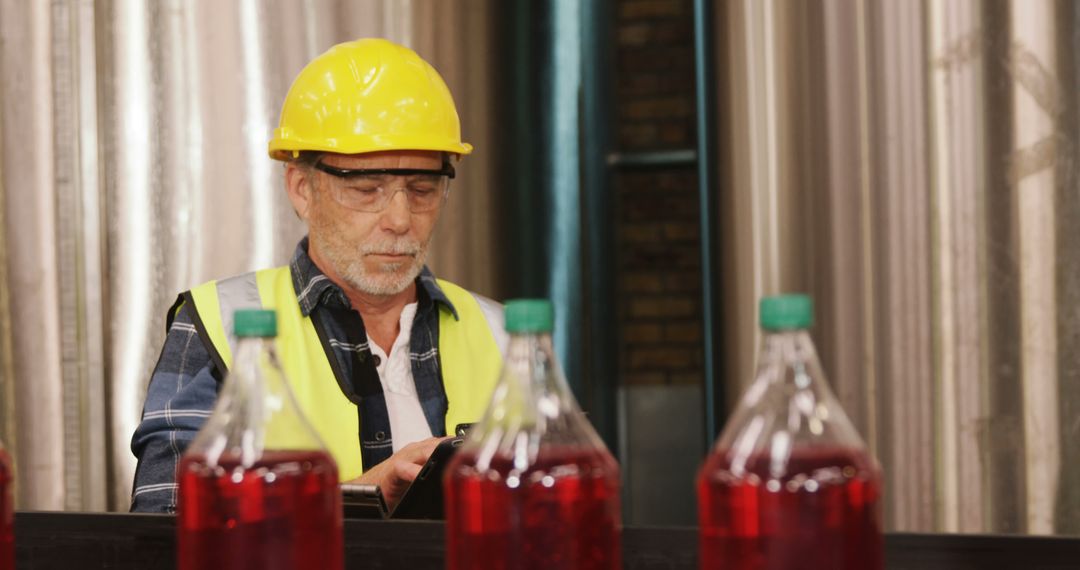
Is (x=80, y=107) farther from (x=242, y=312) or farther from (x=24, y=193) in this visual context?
(x=242, y=312)

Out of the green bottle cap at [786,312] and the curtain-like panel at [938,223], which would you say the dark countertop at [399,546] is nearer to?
the green bottle cap at [786,312]

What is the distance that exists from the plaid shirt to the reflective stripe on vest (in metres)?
0.02

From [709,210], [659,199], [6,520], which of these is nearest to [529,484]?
[6,520]

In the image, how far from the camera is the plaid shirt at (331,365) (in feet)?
5.41

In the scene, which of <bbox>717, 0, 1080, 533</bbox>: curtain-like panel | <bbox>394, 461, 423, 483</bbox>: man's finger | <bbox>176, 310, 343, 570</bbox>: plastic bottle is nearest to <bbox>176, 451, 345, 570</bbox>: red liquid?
<bbox>176, 310, 343, 570</bbox>: plastic bottle

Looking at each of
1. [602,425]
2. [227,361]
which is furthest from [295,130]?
[602,425]

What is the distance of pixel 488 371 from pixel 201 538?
1.17 metres

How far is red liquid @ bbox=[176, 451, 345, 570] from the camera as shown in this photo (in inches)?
30.2

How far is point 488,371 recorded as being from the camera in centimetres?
194

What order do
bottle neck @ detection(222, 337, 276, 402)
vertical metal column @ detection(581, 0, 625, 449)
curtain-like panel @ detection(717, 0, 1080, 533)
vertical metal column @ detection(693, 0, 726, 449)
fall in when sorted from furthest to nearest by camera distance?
vertical metal column @ detection(581, 0, 625, 449) → vertical metal column @ detection(693, 0, 726, 449) → curtain-like panel @ detection(717, 0, 1080, 533) → bottle neck @ detection(222, 337, 276, 402)

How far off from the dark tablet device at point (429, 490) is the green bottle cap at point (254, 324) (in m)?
0.46

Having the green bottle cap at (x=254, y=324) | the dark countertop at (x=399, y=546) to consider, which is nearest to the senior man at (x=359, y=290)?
the dark countertop at (x=399, y=546)

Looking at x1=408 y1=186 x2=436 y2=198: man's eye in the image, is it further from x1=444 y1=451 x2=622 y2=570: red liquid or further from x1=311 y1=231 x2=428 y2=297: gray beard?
x1=444 y1=451 x2=622 y2=570: red liquid

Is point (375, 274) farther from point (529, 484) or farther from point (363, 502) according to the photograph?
point (529, 484)
